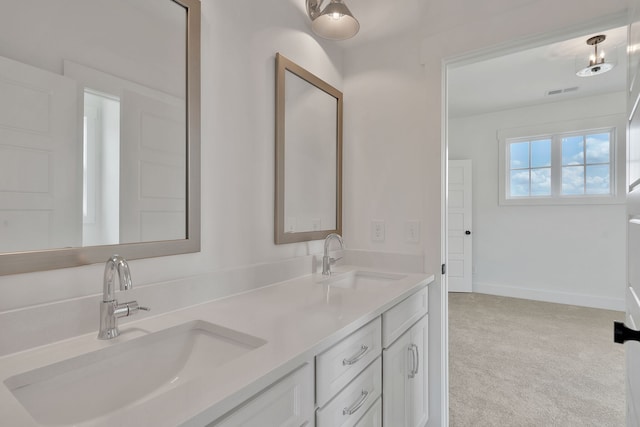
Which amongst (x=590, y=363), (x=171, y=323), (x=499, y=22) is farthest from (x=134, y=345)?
(x=590, y=363)

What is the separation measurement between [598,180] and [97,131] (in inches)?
194

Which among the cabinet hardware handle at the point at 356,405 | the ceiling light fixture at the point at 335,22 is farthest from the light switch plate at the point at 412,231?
the ceiling light fixture at the point at 335,22

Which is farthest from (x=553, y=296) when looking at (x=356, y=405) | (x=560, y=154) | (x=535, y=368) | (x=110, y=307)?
(x=110, y=307)

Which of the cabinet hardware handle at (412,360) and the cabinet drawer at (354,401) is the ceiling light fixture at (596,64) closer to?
the cabinet hardware handle at (412,360)

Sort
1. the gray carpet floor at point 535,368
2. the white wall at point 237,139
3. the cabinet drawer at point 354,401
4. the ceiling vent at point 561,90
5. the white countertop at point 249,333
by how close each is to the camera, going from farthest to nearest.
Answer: the ceiling vent at point 561,90, the gray carpet floor at point 535,368, the white wall at point 237,139, the cabinet drawer at point 354,401, the white countertop at point 249,333

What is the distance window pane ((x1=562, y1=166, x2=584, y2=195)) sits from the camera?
3.89 metres

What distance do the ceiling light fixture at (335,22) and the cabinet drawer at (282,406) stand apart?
1.48 meters

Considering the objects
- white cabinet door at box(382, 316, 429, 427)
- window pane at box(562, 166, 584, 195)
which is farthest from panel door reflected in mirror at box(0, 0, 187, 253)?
window pane at box(562, 166, 584, 195)

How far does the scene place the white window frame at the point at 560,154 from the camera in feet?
11.9

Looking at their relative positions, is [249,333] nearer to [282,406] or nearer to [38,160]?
[282,406]

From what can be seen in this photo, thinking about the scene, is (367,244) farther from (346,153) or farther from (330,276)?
(346,153)

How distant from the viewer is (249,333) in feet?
2.80

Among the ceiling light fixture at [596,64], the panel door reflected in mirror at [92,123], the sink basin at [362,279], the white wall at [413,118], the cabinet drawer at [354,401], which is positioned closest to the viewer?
the panel door reflected in mirror at [92,123]

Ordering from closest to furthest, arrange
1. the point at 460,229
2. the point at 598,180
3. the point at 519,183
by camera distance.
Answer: the point at 598,180
the point at 519,183
the point at 460,229
